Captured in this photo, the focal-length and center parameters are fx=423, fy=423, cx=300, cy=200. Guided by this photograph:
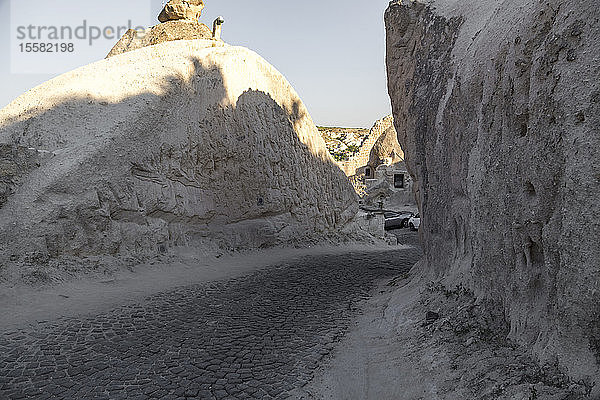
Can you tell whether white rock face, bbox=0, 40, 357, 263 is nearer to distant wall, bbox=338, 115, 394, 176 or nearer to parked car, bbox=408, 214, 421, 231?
parked car, bbox=408, 214, 421, 231

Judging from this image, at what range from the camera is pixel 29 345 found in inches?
183

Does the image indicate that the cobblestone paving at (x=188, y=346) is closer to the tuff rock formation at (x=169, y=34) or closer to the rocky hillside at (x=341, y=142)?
the tuff rock formation at (x=169, y=34)

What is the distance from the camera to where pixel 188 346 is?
474cm

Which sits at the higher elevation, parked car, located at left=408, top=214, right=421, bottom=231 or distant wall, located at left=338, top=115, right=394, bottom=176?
distant wall, located at left=338, top=115, right=394, bottom=176

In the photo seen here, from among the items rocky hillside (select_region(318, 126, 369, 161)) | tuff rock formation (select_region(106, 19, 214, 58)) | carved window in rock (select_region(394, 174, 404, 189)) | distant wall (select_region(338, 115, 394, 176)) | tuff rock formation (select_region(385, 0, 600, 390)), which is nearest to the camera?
tuff rock formation (select_region(385, 0, 600, 390))

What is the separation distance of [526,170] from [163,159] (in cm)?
707

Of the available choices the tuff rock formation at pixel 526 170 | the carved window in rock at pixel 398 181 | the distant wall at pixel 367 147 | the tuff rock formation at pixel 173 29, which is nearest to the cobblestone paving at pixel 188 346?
the tuff rock formation at pixel 526 170

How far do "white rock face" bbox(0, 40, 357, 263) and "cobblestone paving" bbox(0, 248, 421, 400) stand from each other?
197cm

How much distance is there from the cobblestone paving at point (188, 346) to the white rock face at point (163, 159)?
1.97 metres

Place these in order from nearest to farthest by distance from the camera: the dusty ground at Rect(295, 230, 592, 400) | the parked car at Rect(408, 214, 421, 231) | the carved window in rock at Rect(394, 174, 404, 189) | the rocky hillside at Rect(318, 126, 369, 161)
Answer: the dusty ground at Rect(295, 230, 592, 400), the parked car at Rect(408, 214, 421, 231), the carved window in rock at Rect(394, 174, 404, 189), the rocky hillside at Rect(318, 126, 369, 161)

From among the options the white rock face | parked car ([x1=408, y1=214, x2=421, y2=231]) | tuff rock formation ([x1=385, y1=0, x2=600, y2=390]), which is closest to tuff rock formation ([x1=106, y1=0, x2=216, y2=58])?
the white rock face

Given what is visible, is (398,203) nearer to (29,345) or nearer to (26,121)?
(26,121)

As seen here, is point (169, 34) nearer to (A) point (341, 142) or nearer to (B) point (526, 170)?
(B) point (526, 170)

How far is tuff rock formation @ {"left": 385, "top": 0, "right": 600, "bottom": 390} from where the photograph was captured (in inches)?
105
